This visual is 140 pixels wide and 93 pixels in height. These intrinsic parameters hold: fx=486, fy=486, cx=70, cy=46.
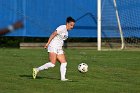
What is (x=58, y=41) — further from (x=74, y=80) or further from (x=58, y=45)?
(x=74, y=80)

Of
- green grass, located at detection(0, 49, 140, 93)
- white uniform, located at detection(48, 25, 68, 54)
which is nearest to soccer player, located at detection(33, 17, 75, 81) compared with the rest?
white uniform, located at detection(48, 25, 68, 54)

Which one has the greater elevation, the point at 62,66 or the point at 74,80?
the point at 62,66

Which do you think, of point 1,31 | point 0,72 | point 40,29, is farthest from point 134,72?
point 40,29

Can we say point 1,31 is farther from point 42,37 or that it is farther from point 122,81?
point 42,37

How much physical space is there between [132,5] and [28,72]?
16.0 metres

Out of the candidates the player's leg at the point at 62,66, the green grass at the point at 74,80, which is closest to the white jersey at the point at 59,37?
the player's leg at the point at 62,66

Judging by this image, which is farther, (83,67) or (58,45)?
(83,67)

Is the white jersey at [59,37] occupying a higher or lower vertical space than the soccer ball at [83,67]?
higher

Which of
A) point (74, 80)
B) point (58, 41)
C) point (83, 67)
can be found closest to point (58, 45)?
point (58, 41)

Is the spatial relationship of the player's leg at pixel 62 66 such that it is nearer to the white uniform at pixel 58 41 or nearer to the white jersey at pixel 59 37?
the white uniform at pixel 58 41

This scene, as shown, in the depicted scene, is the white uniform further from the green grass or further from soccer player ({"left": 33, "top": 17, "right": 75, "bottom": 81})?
the green grass

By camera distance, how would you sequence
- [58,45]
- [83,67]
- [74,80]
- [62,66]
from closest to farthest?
1. [62,66]
2. [58,45]
3. [74,80]
4. [83,67]

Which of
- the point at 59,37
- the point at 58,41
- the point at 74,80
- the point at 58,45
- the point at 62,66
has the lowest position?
the point at 74,80

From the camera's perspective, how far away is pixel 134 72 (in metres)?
15.4
